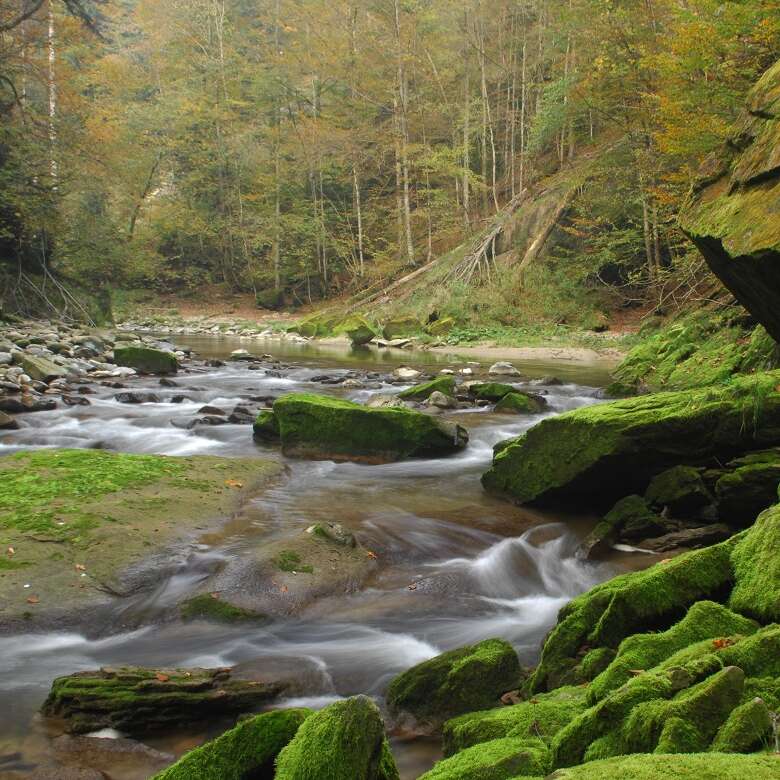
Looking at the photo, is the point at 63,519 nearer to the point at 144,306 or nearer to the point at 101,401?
the point at 101,401

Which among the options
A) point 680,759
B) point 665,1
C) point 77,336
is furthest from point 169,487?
point 665,1

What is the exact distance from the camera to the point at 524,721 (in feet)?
8.13

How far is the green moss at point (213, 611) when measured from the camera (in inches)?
177

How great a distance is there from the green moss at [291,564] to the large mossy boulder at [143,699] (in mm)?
1365

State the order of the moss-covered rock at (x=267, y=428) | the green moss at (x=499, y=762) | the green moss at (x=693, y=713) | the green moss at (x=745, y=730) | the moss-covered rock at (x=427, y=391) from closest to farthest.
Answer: the green moss at (x=745, y=730), the green moss at (x=693, y=713), the green moss at (x=499, y=762), the moss-covered rock at (x=267, y=428), the moss-covered rock at (x=427, y=391)

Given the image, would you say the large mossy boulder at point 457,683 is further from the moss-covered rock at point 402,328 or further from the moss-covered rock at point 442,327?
the moss-covered rock at point 402,328

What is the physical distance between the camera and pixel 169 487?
6.36 metres

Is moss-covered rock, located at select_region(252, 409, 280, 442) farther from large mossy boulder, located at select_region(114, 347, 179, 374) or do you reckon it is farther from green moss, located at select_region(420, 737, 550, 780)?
large mossy boulder, located at select_region(114, 347, 179, 374)

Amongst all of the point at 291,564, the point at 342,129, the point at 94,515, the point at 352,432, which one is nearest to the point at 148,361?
the point at 352,432

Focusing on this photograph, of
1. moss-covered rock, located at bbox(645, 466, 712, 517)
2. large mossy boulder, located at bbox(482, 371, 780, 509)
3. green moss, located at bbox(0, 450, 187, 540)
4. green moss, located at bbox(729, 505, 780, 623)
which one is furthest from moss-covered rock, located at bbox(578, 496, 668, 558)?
green moss, located at bbox(0, 450, 187, 540)

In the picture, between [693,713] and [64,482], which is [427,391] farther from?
[693,713]

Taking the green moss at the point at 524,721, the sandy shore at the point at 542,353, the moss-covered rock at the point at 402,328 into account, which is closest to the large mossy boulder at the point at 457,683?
the green moss at the point at 524,721

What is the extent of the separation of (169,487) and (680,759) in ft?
18.1

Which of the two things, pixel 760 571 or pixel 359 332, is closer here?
pixel 760 571
